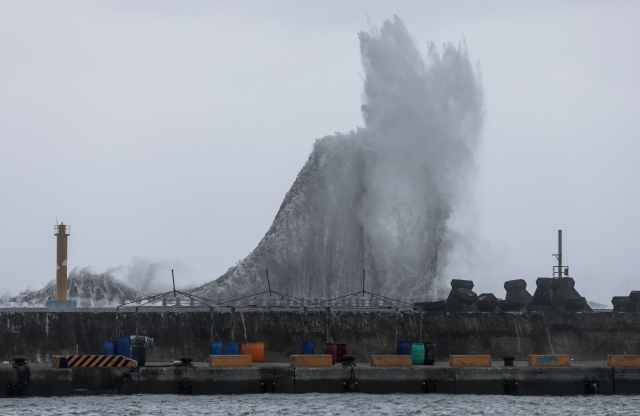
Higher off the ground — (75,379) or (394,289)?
(394,289)

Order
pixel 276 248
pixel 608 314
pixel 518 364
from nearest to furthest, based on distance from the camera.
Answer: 1. pixel 518 364
2. pixel 608 314
3. pixel 276 248

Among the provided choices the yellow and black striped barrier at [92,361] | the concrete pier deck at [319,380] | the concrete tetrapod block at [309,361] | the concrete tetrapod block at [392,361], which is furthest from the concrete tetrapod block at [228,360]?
the concrete tetrapod block at [392,361]

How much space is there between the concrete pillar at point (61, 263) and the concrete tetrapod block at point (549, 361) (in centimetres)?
2863

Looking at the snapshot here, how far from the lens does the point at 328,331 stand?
39.6 meters

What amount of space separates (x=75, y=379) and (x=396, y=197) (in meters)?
32.3

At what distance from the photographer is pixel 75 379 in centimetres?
3441

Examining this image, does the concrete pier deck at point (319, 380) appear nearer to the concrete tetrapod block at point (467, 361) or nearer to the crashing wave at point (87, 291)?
the concrete tetrapod block at point (467, 361)

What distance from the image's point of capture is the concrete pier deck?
34.4 metres

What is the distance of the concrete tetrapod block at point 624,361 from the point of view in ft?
122

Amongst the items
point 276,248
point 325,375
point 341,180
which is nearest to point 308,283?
point 276,248

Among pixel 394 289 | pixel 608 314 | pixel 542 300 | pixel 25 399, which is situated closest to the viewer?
pixel 25 399

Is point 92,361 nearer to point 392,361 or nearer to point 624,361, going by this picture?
point 392,361

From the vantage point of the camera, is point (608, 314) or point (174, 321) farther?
point (608, 314)

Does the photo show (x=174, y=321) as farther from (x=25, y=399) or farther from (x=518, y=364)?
(x=518, y=364)
